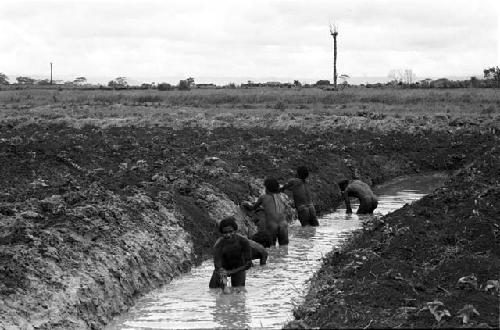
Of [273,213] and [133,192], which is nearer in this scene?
[133,192]

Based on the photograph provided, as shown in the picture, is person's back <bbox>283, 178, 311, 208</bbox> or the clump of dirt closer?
the clump of dirt

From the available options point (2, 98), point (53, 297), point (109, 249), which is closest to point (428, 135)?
point (109, 249)

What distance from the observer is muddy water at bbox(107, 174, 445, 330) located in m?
11.8

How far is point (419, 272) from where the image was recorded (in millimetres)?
11180

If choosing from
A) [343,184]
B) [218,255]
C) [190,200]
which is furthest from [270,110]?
[218,255]

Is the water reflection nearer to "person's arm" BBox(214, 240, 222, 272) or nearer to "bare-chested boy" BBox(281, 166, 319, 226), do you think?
"person's arm" BBox(214, 240, 222, 272)

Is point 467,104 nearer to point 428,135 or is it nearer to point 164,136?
point 428,135

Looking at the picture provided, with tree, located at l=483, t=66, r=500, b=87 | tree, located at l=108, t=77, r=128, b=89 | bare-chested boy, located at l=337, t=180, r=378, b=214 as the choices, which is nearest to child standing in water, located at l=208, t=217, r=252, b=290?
bare-chested boy, located at l=337, t=180, r=378, b=214

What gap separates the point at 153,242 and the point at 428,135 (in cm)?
2239

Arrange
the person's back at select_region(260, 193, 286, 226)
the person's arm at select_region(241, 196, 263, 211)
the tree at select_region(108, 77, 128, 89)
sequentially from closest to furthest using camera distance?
the person's back at select_region(260, 193, 286, 226) < the person's arm at select_region(241, 196, 263, 211) < the tree at select_region(108, 77, 128, 89)

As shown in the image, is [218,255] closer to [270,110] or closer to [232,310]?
[232,310]

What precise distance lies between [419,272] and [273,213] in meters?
5.82

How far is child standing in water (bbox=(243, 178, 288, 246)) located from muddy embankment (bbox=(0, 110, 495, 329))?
4.00 ft

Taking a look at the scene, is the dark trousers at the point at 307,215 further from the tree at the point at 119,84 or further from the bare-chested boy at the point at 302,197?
the tree at the point at 119,84
